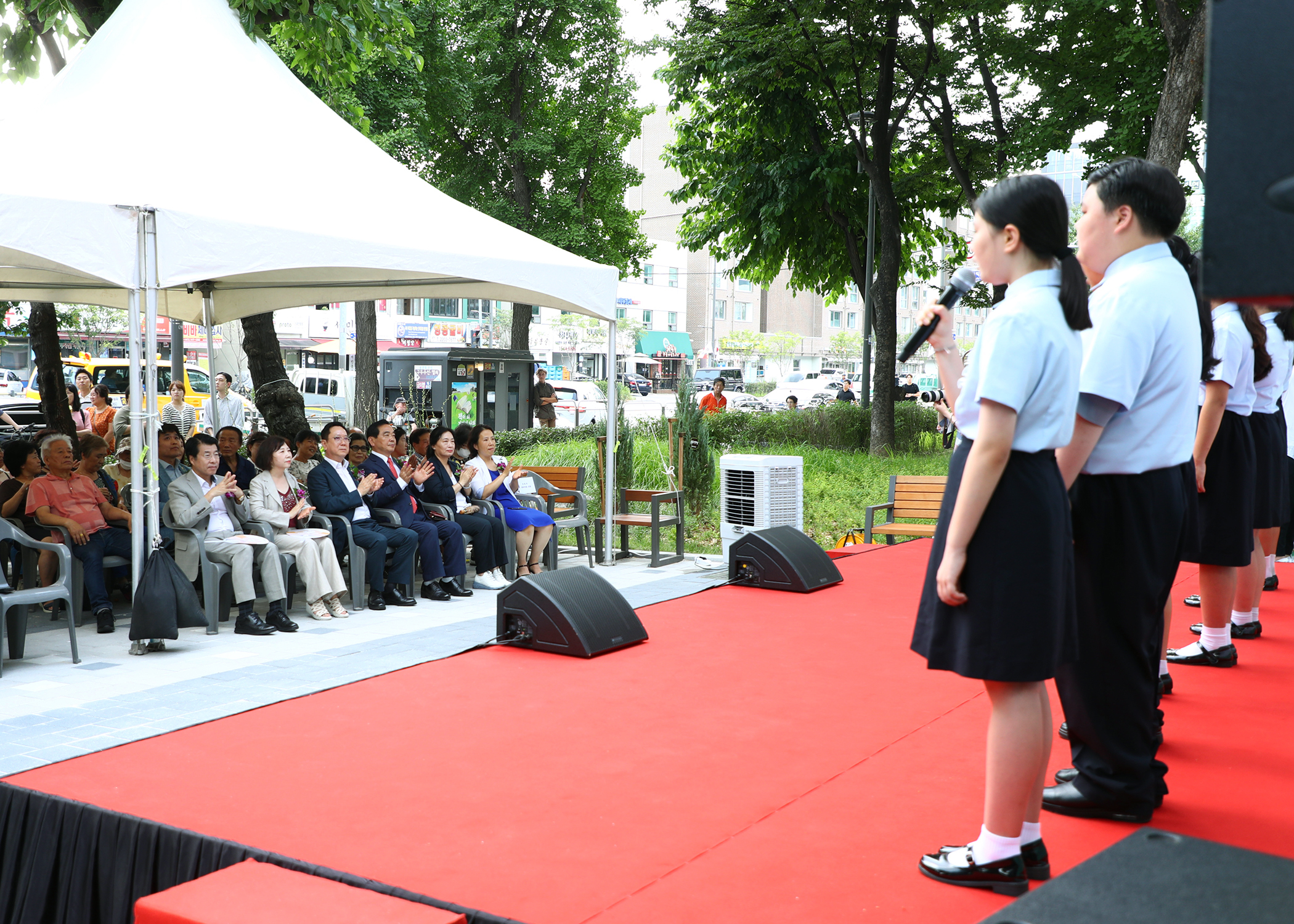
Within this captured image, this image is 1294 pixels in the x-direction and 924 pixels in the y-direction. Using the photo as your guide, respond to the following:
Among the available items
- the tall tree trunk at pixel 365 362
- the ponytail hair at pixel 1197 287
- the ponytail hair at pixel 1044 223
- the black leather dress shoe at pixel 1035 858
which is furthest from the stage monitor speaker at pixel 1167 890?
the tall tree trunk at pixel 365 362

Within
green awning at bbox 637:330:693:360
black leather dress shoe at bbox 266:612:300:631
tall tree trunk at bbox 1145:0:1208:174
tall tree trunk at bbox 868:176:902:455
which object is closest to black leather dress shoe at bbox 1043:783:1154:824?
black leather dress shoe at bbox 266:612:300:631

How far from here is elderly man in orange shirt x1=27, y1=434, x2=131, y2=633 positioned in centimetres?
605

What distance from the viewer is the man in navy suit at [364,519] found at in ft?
23.0

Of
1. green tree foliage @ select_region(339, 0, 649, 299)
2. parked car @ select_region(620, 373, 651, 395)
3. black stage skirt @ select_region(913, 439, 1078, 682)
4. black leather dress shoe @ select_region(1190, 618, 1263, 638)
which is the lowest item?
black leather dress shoe @ select_region(1190, 618, 1263, 638)

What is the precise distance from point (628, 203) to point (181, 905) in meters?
73.4

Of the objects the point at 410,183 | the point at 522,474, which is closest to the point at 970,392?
the point at 410,183

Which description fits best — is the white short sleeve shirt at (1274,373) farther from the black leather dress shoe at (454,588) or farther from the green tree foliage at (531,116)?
the green tree foliage at (531,116)

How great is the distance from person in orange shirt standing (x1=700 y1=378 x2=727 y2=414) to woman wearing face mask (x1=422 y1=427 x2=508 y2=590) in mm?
7785

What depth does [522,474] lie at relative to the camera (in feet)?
29.2

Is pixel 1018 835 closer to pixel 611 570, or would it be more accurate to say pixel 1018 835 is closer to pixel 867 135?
pixel 611 570

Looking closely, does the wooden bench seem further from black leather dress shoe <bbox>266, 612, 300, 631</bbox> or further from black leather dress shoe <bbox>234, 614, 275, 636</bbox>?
black leather dress shoe <bbox>234, 614, 275, 636</bbox>

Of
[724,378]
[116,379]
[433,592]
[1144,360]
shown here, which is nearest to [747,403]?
[724,378]

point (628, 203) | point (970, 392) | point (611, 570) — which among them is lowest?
point (611, 570)

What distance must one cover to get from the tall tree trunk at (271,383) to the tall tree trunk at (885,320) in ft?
28.2
